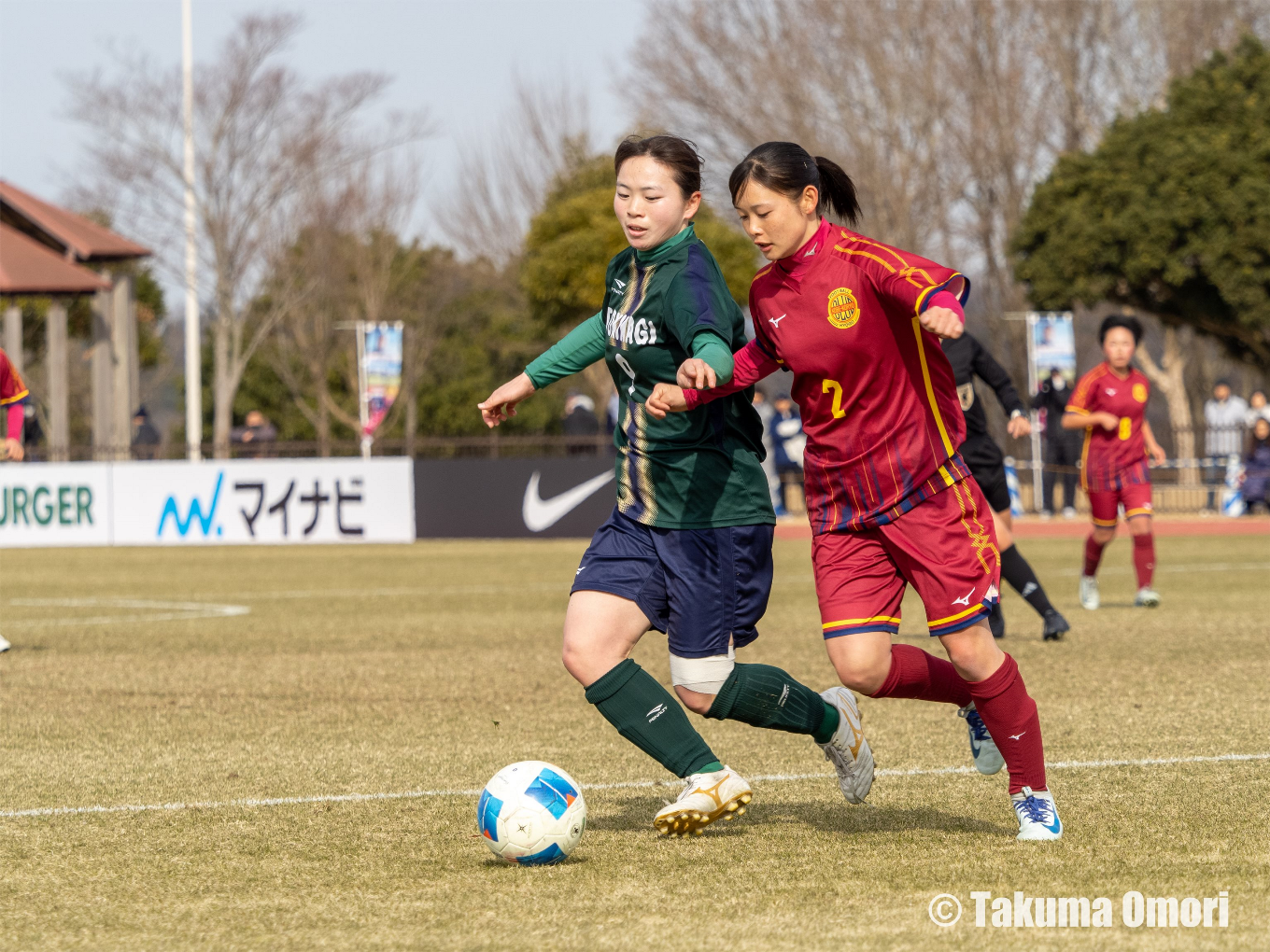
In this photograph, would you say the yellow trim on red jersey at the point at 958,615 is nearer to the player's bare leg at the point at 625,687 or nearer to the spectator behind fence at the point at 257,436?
the player's bare leg at the point at 625,687

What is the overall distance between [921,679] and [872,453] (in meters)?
0.80

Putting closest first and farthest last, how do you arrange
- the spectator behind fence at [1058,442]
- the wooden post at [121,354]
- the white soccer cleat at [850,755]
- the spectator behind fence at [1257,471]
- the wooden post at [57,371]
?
the white soccer cleat at [850,755], the spectator behind fence at [1058,442], the spectator behind fence at [1257,471], the wooden post at [57,371], the wooden post at [121,354]

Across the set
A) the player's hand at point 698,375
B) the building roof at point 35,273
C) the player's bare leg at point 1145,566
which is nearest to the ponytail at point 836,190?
the player's hand at point 698,375

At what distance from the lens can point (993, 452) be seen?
32.2ft

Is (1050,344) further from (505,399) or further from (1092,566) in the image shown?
(505,399)

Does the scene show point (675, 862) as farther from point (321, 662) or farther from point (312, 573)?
point (312, 573)

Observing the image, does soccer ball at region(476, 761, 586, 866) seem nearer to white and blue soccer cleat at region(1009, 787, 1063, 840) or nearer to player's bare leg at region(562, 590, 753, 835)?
player's bare leg at region(562, 590, 753, 835)

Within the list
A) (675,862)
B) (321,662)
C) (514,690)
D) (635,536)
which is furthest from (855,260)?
(321,662)

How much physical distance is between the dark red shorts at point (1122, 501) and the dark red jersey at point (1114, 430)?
48 mm

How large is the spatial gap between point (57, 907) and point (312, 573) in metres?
13.2

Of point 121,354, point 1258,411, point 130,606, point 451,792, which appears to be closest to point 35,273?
point 121,354

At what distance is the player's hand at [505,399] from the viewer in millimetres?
4949

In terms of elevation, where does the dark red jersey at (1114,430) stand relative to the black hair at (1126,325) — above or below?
below

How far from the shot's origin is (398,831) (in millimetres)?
4922
